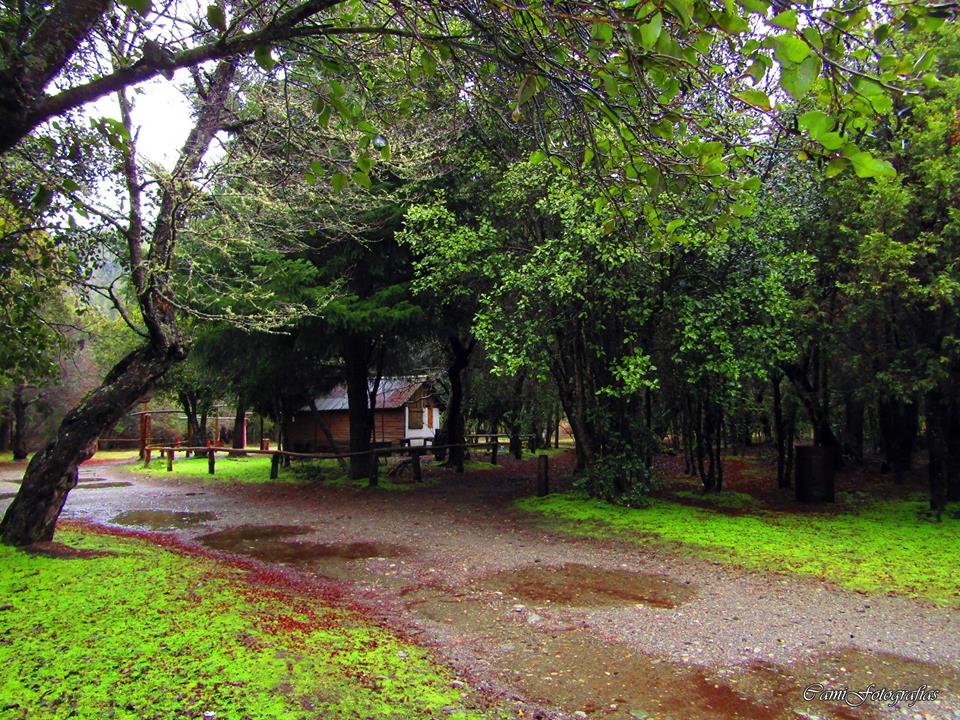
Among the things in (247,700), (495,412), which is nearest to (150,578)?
(247,700)

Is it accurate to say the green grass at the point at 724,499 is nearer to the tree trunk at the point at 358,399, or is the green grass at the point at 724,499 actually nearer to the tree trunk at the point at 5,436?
the tree trunk at the point at 358,399

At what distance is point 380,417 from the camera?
34969 millimetres

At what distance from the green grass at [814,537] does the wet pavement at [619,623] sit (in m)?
0.60

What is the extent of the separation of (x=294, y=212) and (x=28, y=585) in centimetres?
596

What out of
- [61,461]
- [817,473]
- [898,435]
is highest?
[61,461]

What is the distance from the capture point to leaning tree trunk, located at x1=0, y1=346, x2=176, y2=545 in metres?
6.83

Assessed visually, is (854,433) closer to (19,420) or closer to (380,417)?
(380,417)

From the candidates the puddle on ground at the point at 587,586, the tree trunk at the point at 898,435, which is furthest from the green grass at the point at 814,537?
the tree trunk at the point at 898,435

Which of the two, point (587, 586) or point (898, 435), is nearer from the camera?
point (587, 586)

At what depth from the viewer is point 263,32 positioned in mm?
3293

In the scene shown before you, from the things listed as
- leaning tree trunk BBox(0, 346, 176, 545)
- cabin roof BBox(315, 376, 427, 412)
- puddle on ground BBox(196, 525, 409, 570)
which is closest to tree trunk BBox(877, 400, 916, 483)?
puddle on ground BBox(196, 525, 409, 570)

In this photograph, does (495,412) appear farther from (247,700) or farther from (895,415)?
(247,700)

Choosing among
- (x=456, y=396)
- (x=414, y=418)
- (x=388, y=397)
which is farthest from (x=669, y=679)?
(x=414, y=418)

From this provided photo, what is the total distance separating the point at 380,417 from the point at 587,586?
29.2 m
